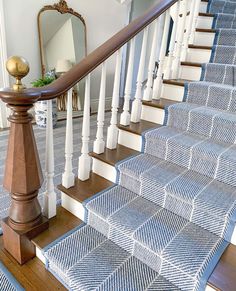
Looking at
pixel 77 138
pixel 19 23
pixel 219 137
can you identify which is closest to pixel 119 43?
pixel 219 137

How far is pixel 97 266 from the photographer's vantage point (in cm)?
116

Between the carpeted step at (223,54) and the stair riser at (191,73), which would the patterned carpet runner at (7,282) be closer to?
the stair riser at (191,73)

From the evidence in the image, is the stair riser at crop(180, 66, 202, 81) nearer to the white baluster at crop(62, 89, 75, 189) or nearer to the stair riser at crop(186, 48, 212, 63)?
the stair riser at crop(186, 48, 212, 63)

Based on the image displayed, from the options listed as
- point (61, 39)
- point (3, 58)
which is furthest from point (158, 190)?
point (61, 39)

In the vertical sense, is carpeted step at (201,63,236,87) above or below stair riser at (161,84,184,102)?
above

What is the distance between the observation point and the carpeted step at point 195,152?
1344 millimetres

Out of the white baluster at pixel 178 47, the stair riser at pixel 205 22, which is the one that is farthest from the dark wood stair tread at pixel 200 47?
the stair riser at pixel 205 22

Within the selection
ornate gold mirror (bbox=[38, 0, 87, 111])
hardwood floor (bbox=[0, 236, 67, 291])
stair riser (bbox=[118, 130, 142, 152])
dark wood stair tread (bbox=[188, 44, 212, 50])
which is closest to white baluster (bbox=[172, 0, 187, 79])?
dark wood stair tread (bbox=[188, 44, 212, 50])

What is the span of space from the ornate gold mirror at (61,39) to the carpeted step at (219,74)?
231 centimetres

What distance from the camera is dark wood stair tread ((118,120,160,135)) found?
1698 mm

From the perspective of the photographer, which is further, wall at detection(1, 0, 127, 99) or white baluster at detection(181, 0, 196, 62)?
wall at detection(1, 0, 127, 99)

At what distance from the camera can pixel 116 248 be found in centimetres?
127

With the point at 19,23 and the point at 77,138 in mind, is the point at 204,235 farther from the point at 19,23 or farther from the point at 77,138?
the point at 19,23

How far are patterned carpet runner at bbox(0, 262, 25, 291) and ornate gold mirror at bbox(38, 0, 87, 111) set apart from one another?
9.36 ft
